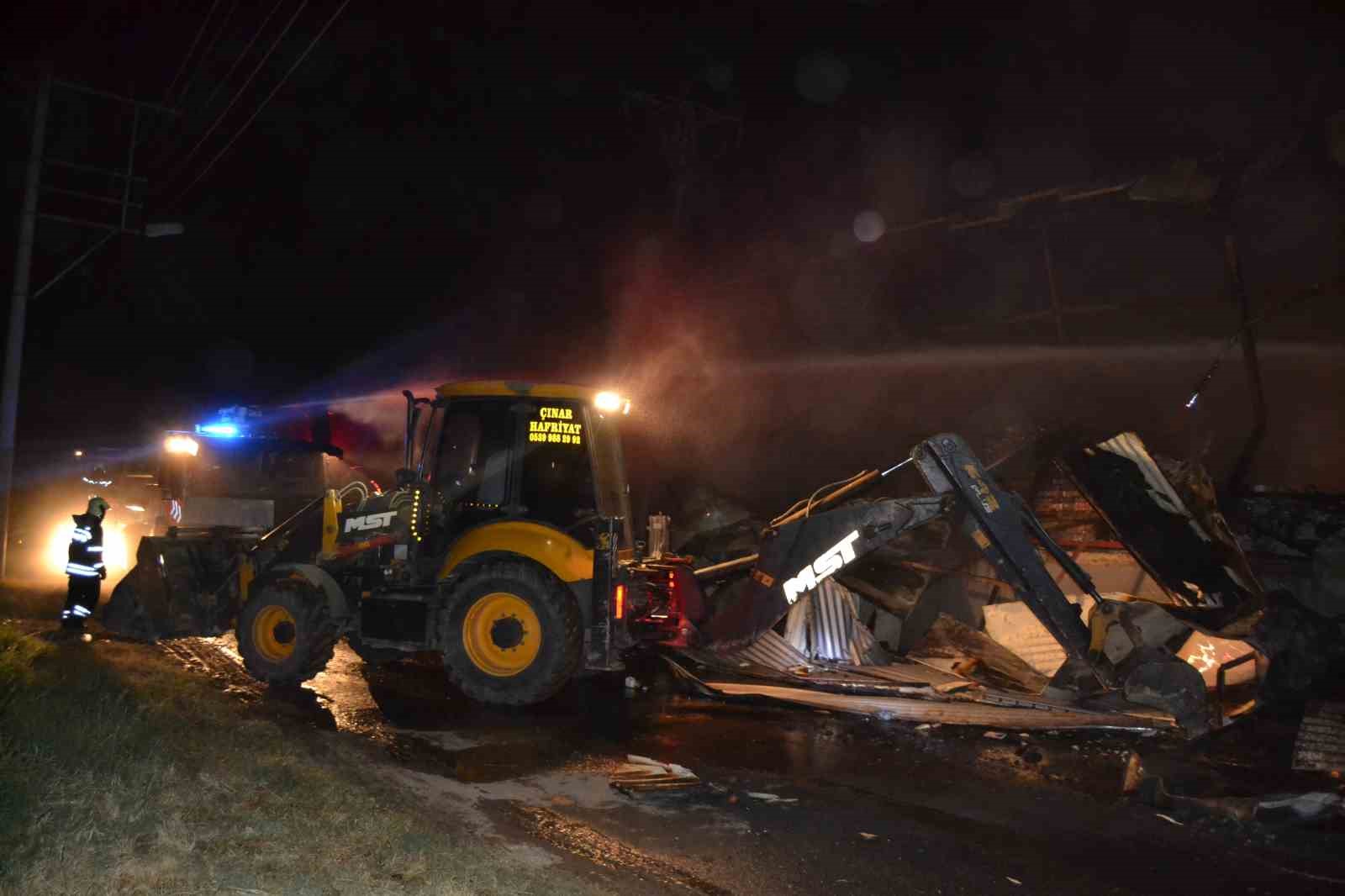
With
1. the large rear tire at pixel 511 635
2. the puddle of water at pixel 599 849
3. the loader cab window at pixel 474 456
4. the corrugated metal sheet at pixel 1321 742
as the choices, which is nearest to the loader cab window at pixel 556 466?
the loader cab window at pixel 474 456

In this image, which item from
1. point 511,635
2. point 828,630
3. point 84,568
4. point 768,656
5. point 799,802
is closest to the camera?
point 799,802

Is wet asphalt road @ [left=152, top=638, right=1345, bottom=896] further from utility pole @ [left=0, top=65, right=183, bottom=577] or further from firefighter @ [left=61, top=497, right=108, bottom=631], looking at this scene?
utility pole @ [left=0, top=65, right=183, bottom=577]

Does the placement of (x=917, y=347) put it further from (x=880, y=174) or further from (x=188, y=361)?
(x=188, y=361)

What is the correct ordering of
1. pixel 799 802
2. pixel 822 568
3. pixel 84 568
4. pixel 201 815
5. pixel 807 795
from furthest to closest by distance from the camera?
pixel 84 568
pixel 822 568
pixel 807 795
pixel 799 802
pixel 201 815

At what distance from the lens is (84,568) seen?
11.0 m

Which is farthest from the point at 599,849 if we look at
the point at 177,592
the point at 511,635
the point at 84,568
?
the point at 84,568

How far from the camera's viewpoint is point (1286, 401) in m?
11.0

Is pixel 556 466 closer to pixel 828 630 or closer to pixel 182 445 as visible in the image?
pixel 828 630

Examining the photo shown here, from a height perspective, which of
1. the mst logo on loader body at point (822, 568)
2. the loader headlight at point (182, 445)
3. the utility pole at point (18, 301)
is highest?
the utility pole at point (18, 301)

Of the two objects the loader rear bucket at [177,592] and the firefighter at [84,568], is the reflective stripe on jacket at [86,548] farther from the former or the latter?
the loader rear bucket at [177,592]

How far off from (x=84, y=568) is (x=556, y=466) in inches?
234

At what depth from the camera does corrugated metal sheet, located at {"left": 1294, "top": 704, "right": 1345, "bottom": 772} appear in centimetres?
676

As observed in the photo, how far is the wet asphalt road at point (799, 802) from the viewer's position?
490 centimetres

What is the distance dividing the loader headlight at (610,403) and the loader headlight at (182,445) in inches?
256
